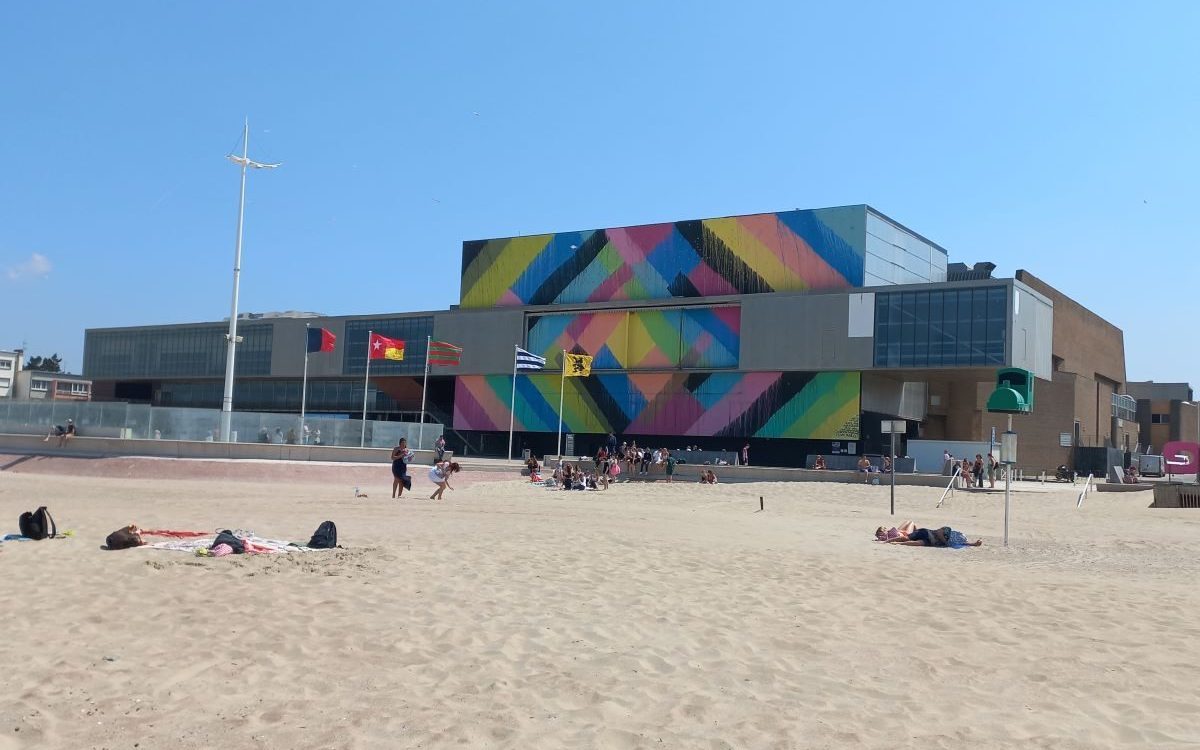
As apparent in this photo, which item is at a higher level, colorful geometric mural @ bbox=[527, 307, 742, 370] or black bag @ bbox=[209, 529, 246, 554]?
colorful geometric mural @ bbox=[527, 307, 742, 370]

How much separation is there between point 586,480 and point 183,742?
1194 inches

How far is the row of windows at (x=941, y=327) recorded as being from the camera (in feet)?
171

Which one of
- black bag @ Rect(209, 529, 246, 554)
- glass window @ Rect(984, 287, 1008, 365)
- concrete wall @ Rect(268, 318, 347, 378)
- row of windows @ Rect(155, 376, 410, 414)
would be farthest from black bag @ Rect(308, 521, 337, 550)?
concrete wall @ Rect(268, 318, 347, 378)

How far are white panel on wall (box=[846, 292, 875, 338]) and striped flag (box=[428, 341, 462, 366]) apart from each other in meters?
23.1

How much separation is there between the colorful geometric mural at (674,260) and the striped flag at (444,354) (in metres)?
6.51

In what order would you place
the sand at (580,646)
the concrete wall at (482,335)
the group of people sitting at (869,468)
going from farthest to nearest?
the concrete wall at (482,335), the group of people sitting at (869,468), the sand at (580,646)

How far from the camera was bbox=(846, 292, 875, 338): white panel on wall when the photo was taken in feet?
182

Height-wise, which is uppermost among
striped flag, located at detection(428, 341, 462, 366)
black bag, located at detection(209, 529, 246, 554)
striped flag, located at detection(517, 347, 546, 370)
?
striped flag, located at detection(428, 341, 462, 366)

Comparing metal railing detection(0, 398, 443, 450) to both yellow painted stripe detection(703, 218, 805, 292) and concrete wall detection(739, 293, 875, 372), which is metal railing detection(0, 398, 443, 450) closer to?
concrete wall detection(739, 293, 875, 372)

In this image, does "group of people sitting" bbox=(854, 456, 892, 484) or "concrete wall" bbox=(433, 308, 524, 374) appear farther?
"concrete wall" bbox=(433, 308, 524, 374)

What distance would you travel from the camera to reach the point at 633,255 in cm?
6525

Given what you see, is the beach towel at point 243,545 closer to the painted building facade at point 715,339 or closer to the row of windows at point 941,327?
the painted building facade at point 715,339

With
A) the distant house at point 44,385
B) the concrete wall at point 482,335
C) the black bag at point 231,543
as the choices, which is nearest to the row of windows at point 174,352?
the distant house at point 44,385

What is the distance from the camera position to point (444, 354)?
6531 cm
